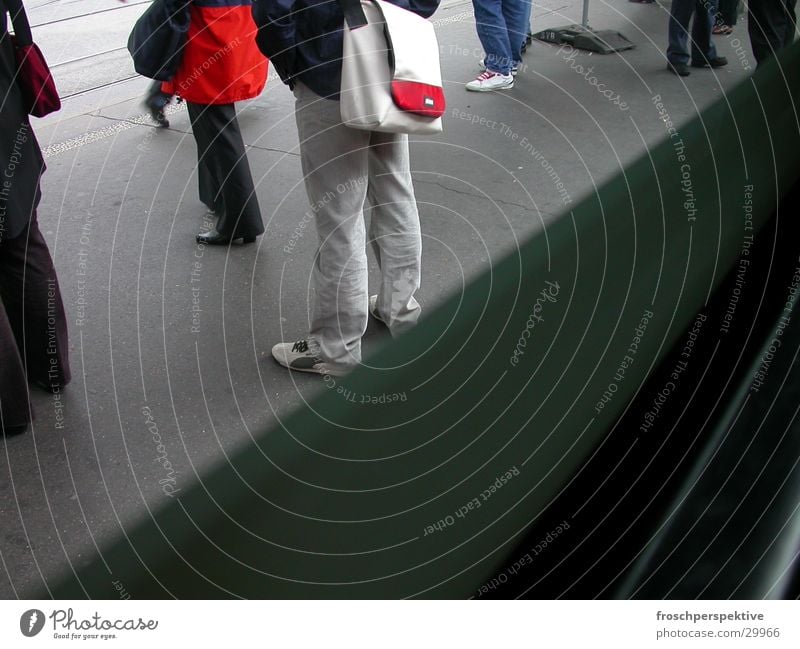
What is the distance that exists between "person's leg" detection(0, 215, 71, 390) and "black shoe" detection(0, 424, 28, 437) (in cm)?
18

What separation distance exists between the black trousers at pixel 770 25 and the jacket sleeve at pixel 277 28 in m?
2.83

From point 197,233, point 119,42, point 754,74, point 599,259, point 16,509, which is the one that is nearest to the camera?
point 599,259

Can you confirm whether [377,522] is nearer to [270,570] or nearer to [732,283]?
[270,570]

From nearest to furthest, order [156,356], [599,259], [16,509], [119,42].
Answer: [599,259]
[16,509]
[156,356]
[119,42]

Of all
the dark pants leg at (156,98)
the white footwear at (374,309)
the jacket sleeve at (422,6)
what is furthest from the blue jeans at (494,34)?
the jacket sleeve at (422,6)

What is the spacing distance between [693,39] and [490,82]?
1.49 meters

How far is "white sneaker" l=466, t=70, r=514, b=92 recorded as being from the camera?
525 centimetres

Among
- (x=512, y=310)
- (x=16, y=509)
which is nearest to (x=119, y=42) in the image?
(x=16, y=509)

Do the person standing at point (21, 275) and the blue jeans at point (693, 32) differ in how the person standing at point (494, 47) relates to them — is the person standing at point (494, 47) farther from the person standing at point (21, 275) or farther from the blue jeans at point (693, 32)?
the person standing at point (21, 275)

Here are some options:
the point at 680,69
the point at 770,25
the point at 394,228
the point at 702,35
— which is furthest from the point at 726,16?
the point at 394,228

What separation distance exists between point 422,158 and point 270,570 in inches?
144

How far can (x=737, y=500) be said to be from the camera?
35.0 inches

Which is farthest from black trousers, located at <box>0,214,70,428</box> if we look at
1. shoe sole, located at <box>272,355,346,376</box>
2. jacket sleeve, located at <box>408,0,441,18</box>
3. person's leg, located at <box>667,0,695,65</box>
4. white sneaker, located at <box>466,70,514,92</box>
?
person's leg, located at <box>667,0,695,65</box>

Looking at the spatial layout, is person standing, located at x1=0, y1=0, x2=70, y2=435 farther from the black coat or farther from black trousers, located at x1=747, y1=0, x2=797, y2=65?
black trousers, located at x1=747, y1=0, x2=797, y2=65
